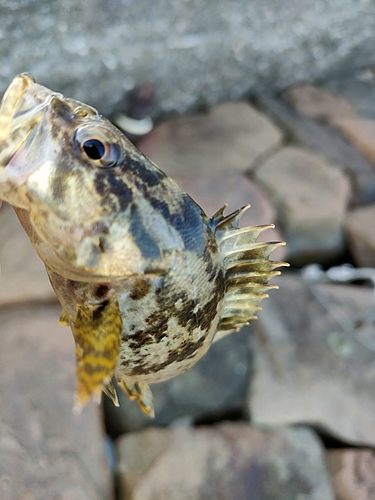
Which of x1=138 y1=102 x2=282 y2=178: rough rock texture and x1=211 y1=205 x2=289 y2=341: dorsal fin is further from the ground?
x1=211 y1=205 x2=289 y2=341: dorsal fin

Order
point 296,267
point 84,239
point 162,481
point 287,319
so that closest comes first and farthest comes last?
point 84,239, point 162,481, point 287,319, point 296,267

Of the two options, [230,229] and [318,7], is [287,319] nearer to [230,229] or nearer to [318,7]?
[230,229]

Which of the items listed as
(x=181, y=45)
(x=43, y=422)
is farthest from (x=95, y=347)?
(x=181, y=45)

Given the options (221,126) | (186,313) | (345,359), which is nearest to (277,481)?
(345,359)

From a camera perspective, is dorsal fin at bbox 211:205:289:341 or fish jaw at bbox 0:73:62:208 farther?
dorsal fin at bbox 211:205:289:341

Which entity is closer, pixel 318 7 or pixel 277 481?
pixel 277 481

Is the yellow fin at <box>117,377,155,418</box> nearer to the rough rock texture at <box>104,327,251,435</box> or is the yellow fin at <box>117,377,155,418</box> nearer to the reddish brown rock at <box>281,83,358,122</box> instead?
the rough rock texture at <box>104,327,251,435</box>

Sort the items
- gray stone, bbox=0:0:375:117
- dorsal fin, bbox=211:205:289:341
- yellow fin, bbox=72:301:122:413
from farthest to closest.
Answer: gray stone, bbox=0:0:375:117 < dorsal fin, bbox=211:205:289:341 < yellow fin, bbox=72:301:122:413

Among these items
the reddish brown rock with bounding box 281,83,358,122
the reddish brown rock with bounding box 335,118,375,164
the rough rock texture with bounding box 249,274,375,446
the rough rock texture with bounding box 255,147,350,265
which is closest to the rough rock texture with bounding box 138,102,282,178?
the rough rock texture with bounding box 255,147,350,265
